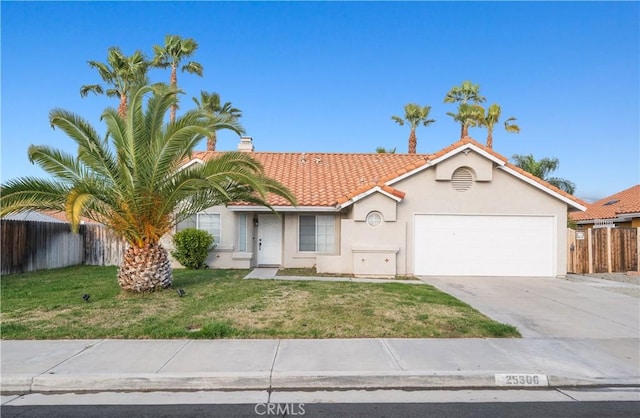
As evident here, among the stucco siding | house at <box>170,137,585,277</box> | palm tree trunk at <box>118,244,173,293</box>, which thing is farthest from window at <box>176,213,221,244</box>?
the stucco siding

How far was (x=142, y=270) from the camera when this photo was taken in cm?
1042

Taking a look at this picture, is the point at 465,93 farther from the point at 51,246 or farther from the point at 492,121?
the point at 51,246

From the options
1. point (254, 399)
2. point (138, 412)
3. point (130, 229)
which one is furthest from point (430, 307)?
point (130, 229)

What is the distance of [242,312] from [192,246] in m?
7.87

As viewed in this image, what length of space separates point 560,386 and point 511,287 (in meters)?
7.75

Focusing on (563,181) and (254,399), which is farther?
(563,181)

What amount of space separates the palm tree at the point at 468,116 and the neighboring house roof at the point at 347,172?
1293 centimetres

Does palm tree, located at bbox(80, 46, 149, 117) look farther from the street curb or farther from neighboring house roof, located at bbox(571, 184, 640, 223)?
neighboring house roof, located at bbox(571, 184, 640, 223)

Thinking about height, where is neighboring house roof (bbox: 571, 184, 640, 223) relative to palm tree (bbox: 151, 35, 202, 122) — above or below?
below

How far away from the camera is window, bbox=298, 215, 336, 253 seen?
17.1m

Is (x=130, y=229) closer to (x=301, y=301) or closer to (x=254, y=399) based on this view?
(x=301, y=301)

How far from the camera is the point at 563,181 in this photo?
28938mm

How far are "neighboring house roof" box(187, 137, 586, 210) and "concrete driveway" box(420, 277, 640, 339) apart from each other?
3591 millimetres

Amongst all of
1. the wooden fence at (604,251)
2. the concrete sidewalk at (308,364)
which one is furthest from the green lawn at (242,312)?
the wooden fence at (604,251)
